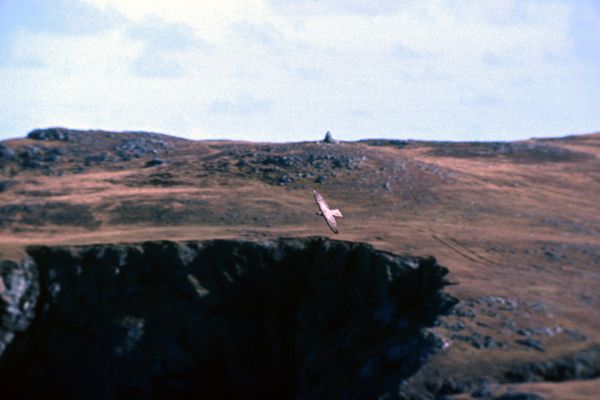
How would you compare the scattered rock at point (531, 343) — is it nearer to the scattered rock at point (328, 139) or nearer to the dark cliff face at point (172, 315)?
the dark cliff face at point (172, 315)

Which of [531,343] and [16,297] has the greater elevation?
[531,343]

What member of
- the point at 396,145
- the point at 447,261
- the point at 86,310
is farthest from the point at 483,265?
the point at 396,145

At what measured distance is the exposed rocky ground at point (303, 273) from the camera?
44750 millimetres

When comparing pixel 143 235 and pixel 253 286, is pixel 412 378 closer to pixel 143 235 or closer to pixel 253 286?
pixel 253 286

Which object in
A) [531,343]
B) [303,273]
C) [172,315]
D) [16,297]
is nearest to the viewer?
[531,343]

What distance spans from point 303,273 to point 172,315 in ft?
34.9

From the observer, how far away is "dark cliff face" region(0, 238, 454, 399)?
61125 mm

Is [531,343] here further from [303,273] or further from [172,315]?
[172,315]

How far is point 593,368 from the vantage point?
41281mm

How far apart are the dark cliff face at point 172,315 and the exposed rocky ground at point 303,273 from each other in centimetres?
12

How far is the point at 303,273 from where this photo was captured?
208 feet

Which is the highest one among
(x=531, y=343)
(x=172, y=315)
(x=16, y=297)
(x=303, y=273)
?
(x=531, y=343)

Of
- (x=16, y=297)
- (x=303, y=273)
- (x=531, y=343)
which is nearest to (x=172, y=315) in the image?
(x=303, y=273)

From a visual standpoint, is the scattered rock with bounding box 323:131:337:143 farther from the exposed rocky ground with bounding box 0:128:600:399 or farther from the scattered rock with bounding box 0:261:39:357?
the scattered rock with bounding box 0:261:39:357
